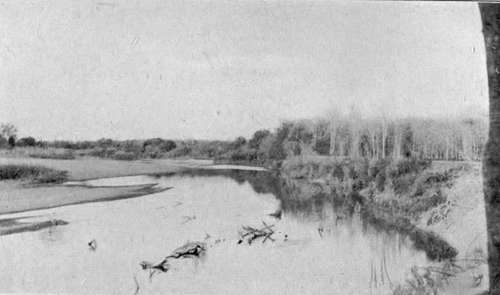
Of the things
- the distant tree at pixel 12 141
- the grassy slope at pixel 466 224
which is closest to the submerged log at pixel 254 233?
the grassy slope at pixel 466 224

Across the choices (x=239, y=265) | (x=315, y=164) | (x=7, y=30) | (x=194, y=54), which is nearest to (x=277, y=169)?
(x=315, y=164)

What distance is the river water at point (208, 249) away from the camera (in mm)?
2336

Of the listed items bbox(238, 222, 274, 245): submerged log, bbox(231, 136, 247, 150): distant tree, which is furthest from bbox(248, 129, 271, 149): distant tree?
bbox(238, 222, 274, 245): submerged log

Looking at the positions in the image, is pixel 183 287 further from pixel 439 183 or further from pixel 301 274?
pixel 439 183

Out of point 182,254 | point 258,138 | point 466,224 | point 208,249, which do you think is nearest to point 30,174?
point 182,254

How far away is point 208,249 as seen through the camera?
7.71ft

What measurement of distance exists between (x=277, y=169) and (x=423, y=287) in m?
1.07

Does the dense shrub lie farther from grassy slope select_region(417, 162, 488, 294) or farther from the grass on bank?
grassy slope select_region(417, 162, 488, 294)

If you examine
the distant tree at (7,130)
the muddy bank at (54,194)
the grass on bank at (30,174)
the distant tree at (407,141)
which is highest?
the distant tree at (7,130)

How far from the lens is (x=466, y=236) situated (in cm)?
241

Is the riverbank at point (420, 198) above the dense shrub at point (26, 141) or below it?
below

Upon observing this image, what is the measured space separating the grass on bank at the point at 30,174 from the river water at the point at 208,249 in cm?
18

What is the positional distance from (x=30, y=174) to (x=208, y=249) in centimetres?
109

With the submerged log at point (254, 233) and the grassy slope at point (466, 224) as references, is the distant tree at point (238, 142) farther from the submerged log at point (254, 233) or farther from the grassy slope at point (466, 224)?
the grassy slope at point (466, 224)
